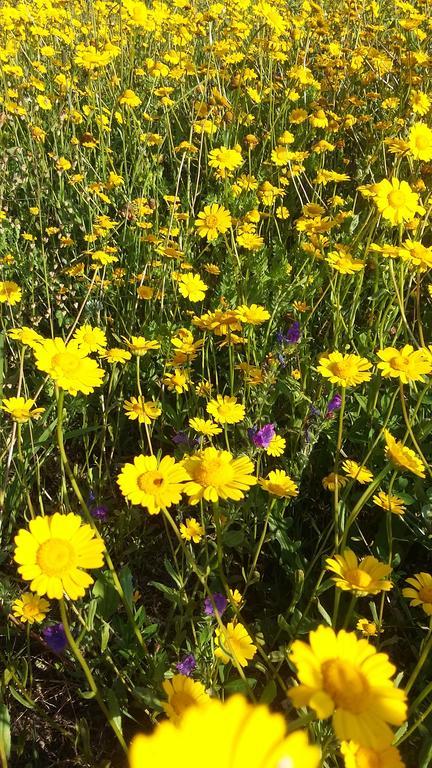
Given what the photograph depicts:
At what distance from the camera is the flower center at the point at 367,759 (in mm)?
836

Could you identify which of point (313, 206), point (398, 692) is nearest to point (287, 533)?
point (398, 692)

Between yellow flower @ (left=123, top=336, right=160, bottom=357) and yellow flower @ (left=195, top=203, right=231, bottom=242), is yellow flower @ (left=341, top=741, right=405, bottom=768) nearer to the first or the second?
yellow flower @ (left=123, top=336, right=160, bottom=357)

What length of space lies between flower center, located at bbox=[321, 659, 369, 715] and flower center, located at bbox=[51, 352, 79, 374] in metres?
0.70

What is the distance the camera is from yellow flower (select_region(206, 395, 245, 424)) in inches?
61.5

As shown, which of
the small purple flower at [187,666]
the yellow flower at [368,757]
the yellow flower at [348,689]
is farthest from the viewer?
the small purple flower at [187,666]

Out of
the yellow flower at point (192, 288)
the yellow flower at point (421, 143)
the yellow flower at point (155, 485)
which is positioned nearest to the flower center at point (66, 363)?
the yellow flower at point (155, 485)

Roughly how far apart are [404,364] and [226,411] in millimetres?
479

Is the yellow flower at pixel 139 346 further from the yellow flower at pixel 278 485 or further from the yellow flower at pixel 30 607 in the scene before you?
the yellow flower at pixel 30 607

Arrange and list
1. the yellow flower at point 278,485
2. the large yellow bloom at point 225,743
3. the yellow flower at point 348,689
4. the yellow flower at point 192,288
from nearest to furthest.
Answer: the large yellow bloom at point 225,743
the yellow flower at point 348,689
the yellow flower at point 278,485
the yellow flower at point 192,288

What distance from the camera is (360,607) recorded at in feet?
5.09

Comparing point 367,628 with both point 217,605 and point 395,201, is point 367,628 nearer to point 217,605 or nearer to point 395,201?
point 217,605

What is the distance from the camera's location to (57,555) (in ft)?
2.90

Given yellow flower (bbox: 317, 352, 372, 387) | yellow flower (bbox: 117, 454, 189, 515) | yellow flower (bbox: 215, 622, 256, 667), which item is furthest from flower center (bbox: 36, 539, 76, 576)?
yellow flower (bbox: 317, 352, 372, 387)

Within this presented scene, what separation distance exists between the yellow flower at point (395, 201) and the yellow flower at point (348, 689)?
132 cm
